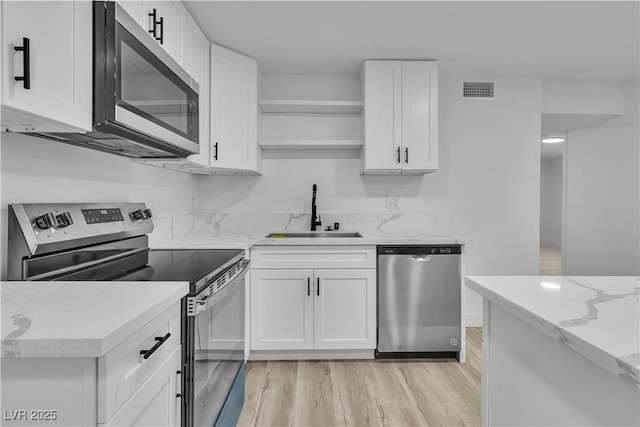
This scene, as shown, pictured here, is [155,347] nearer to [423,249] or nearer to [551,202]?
[423,249]

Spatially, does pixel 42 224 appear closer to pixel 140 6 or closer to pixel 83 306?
pixel 83 306

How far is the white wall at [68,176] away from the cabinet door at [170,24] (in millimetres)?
631

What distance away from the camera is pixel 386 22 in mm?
2297

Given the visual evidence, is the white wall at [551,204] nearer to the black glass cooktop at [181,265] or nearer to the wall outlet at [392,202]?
the wall outlet at [392,202]

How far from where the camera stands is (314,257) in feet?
8.21

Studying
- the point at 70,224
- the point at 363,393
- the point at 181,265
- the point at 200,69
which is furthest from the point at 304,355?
the point at 200,69

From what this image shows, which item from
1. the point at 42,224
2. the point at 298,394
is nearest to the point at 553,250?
the point at 298,394

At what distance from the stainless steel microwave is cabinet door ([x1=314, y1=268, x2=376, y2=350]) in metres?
1.29

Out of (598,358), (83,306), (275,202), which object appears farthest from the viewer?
(275,202)

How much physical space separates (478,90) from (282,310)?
2.53m

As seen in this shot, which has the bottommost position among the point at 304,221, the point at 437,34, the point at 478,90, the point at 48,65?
the point at 304,221

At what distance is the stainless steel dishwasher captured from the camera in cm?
249

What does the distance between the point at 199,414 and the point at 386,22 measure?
7.62 ft

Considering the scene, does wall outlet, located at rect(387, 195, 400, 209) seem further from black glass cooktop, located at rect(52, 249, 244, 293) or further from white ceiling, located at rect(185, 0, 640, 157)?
black glass cooktop, located at rect(52, 249, 244, 293)
